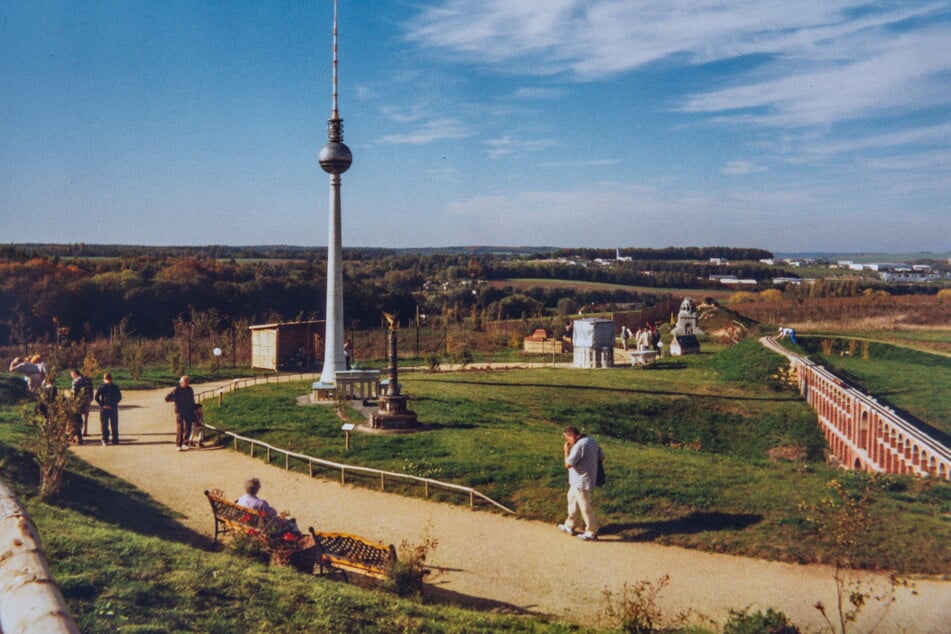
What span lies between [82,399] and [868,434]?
50.9ft

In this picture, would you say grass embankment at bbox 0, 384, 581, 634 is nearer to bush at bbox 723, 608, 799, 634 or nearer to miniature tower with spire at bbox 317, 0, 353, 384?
bush at bbox 723, 608, 799, 634

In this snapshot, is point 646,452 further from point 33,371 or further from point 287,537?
point 33,371

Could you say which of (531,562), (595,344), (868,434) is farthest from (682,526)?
(595,344)

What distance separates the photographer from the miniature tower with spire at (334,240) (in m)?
17.6

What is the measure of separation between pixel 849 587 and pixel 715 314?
29.3 metres

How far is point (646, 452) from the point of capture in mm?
13336

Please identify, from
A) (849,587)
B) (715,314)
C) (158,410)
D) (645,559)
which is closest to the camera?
(849,587)

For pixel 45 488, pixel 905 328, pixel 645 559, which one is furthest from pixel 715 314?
pixel 45 488

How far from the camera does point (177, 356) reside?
22094 mm

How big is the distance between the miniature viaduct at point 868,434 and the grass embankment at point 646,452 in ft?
2.20

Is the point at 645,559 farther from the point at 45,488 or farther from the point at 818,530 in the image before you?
the point at 45,488

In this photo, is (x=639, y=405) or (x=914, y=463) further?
(x=639, y=405)

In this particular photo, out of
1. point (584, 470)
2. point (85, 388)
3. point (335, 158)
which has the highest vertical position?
point (335, 158)

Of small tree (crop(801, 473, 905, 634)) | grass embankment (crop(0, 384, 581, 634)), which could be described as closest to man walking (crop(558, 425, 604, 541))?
grass embankment (crop(0, 384, 581, 634))
